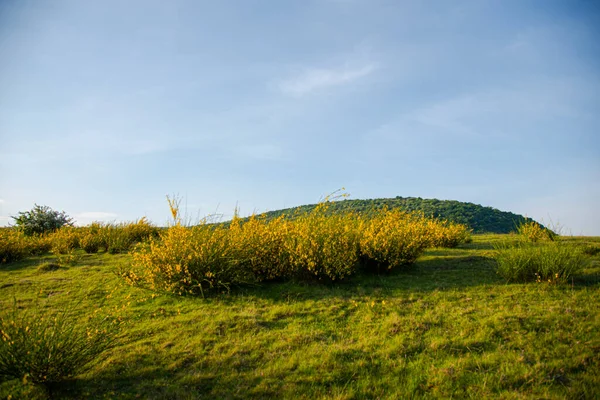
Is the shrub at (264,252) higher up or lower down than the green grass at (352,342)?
higher up

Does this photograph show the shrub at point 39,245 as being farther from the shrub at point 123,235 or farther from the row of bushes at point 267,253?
the row of bushes at point 267,253

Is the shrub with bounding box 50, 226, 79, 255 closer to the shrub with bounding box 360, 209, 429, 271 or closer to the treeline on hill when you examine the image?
the shrub with bounding box 360, 209, 429, 271

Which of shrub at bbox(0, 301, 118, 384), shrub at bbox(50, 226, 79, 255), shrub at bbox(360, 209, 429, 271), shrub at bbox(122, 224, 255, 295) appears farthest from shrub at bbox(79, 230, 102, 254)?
shrub at bbox(360, 209, 429, 271)

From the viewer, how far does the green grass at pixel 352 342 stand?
3.77 m

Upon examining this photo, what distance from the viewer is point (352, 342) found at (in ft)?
15.5

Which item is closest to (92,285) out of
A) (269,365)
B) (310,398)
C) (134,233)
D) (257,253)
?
(257,253)

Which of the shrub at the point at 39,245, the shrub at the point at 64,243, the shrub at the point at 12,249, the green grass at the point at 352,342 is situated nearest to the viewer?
the green grass at the point at 352,342

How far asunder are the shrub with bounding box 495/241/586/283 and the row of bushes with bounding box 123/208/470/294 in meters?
2.09

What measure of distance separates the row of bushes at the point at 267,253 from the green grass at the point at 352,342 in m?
0.39

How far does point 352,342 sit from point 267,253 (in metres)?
3.47

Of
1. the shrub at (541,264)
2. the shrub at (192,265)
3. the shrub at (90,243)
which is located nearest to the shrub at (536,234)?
the shrub at (541,264)

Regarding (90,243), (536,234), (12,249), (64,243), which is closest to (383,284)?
(536,234)

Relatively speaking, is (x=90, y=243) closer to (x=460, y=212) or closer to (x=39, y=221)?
(x=39, y=221)

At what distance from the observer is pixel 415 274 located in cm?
851
